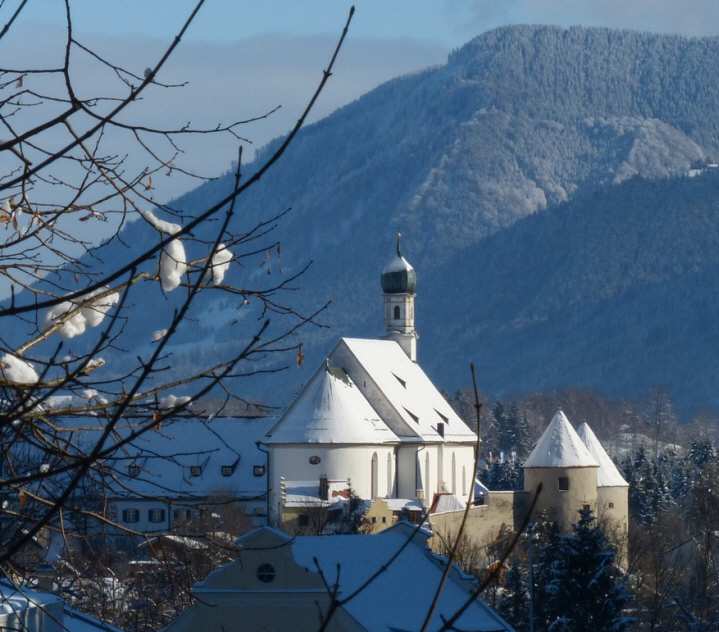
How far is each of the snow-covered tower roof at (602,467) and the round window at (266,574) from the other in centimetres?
4127

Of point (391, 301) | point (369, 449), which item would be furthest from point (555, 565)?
point (391, 301)

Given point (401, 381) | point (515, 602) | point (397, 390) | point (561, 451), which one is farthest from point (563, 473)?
point (515, 602)

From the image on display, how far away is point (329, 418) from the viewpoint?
59.0 metres

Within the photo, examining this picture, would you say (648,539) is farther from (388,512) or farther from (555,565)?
(555,565)

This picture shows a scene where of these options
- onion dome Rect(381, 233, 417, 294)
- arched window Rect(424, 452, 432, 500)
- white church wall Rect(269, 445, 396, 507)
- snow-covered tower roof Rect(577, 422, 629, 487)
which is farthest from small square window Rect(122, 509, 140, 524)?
snow-covered tower roof Rect(577, 422, 629, 487)

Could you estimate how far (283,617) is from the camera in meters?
24.1

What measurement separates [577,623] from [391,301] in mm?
41460

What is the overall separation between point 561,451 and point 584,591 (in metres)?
31.9

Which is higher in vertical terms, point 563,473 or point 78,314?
point 563,473

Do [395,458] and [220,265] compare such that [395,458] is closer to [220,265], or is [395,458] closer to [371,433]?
[371,433]

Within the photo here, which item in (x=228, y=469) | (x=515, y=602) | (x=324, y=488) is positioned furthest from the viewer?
(x=228, y=469)

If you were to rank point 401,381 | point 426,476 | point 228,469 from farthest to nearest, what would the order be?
1. point 401,381
2. point 426,476
3. point 228,469

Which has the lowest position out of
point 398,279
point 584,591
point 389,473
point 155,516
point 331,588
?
point 331,588

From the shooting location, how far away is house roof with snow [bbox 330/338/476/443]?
6175 centimetres
